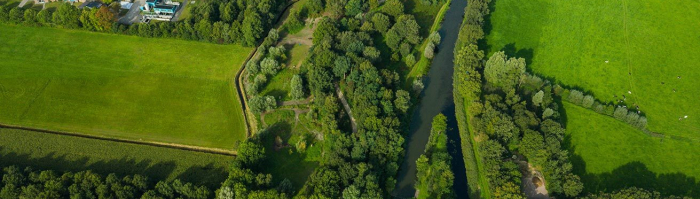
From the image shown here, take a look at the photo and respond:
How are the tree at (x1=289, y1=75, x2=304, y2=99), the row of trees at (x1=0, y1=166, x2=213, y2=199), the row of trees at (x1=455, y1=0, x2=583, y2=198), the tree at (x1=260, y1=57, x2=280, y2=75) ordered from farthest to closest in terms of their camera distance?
1. the tree at (x1=260, y1=57, x2=280, y2=75)
2. the tree at (x1=289, y1=75, x2=304, y2=99)
3. the row of trees at (x1=455, y1=0, x2=583, y2=198)
4. the row of trees at (x1=0, y1=166, x2=213, y2=199)

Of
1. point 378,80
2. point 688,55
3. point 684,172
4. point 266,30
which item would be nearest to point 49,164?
point 266,30

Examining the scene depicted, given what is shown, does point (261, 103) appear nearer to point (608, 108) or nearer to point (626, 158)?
point (608, 108)

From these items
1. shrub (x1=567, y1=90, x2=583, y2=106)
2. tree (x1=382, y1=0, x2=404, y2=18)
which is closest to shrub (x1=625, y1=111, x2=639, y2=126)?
shrub (x1=567, y1=90, x2=583, y2=106)

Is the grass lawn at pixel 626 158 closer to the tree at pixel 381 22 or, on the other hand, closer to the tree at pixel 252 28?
the tree at pixel 381 22

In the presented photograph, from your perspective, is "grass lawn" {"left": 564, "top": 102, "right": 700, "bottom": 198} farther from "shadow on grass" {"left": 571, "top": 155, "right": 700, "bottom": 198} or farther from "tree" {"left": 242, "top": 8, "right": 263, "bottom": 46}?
"tree" {"left": 242, "top": 8, "right": 263, "bottom": 46}

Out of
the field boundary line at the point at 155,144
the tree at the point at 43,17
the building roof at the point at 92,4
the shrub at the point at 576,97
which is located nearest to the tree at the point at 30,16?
the tree at the point at 43,17

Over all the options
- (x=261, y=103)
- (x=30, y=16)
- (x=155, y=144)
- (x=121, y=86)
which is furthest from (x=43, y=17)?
(x=261, y=103)
